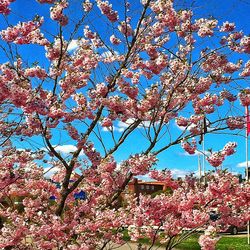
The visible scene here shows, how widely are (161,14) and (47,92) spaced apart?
2.44 meters

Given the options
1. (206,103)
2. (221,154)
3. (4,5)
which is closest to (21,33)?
(4,5)

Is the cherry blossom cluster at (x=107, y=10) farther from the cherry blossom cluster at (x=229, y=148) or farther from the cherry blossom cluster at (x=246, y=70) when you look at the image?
the cherry blossom cluster at (x=229, y=148)

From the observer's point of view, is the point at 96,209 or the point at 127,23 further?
the point at 127,23

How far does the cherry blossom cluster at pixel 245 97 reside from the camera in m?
7.89

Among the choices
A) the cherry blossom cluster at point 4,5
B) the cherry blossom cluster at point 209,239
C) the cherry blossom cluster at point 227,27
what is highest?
the cherry blossom cluster at point 227,27

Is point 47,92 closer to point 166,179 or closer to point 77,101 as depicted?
point 77,101

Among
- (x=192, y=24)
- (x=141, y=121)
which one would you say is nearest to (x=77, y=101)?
(x=141, y=121)

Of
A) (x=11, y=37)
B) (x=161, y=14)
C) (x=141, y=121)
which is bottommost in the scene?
(x=141, y=121)

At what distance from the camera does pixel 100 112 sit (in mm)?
7219

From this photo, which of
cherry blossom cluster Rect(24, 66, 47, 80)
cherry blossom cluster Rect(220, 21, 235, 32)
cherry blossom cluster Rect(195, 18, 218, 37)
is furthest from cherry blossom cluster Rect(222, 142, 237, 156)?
cherry blossom cluster Rect(24, 66, 47, 80)

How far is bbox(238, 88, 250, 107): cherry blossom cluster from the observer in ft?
25.9

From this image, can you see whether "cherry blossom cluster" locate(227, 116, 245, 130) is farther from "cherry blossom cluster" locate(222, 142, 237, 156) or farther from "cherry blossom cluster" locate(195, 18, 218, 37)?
"cherry blossom cluster" locate(195, 18, 218, 37)

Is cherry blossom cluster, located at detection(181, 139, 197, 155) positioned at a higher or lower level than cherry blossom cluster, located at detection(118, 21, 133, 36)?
lower

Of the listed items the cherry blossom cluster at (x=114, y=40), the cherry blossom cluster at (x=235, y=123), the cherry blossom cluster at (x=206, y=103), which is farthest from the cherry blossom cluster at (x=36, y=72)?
the cherry blossom cluster at (x=235, y=123)
